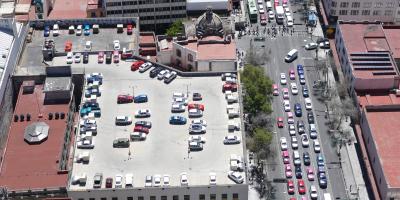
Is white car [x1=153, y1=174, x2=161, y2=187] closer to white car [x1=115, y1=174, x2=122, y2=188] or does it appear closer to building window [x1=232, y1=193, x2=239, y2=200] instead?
white car [x1=115, y1=174, x2=122, y2=188]

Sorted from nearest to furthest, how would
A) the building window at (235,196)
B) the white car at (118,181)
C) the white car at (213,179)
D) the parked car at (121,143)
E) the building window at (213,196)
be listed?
the white car at (118,181), the white car at (213,179), the building window at (213,196), the building window at (235,196), the parked car at (121,143)

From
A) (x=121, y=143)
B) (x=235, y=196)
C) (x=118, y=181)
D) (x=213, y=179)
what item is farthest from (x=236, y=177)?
(x=121, y=143)

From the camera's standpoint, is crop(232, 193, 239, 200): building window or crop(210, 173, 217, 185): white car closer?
crop(210, 173, 217, 185): white car

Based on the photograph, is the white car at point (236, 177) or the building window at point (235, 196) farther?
→ the building window at point (235, 196)

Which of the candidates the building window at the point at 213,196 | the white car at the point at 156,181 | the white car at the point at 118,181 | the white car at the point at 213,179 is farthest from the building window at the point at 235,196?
the white car at the point at 118,181

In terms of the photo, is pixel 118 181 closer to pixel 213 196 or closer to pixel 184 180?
pixel 184 180

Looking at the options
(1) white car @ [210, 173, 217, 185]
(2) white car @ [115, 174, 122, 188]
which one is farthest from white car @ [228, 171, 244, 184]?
(2) white car @ [115, 174, 122, 188]

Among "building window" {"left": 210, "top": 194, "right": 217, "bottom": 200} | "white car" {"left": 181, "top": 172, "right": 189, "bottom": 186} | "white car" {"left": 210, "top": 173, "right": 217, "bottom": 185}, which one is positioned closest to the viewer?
"white car" {"left": 181, "top": 172, "right": 189, "bottom": 186}

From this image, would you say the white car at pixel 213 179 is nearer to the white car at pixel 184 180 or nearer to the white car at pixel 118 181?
the white car at pixel 184 180

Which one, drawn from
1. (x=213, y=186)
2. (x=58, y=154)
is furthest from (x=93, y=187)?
(x=213, y=186)
